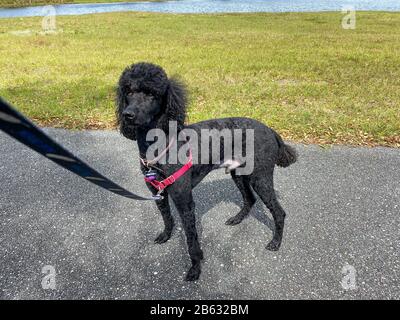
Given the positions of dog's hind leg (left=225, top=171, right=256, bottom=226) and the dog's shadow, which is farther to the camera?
the dog's shadow

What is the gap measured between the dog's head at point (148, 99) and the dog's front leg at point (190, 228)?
74 cm

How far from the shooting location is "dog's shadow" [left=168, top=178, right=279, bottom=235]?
170 inches

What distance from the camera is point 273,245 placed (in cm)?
371

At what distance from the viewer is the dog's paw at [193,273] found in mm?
3303

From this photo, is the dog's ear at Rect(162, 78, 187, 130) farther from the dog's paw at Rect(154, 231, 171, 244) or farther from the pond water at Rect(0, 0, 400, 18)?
the pond water at Rect(0, 0, 400, 18)

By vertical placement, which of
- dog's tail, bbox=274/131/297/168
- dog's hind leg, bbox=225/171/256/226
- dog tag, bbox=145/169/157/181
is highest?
dog tag, bbox=145/169/157/181

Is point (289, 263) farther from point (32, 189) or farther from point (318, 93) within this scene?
point (318, 93)

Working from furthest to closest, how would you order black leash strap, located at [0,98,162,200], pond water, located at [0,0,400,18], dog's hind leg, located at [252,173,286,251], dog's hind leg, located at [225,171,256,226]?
pond water, located at [0,0,400,18] → dog's hind leg, located at [225,171,256,226] → dog's hind leg, located at [252,173,286,251] → black leash strap, located at [0,98,162,200]

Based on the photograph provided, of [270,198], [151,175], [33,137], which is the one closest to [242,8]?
[270,198]

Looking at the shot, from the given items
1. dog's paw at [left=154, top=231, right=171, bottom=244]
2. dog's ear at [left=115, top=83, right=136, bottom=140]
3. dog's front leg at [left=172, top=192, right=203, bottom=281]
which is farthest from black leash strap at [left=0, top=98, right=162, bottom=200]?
dog's paw at [left=154, top=231, right=171, bottom=244]

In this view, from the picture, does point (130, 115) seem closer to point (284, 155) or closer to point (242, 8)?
point (284, 155)

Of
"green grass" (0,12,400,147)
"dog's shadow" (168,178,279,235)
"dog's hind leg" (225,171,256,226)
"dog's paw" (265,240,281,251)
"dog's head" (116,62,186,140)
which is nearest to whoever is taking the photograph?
"dog's head" (116,62,186,140)

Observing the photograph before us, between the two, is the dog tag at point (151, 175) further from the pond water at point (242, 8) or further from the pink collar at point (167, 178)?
the pond water at point (242, 8)
